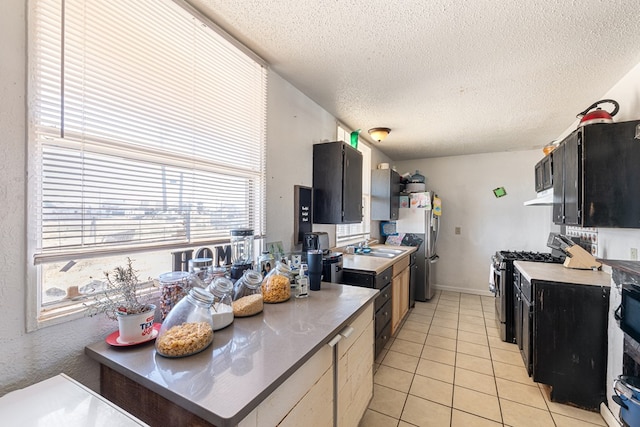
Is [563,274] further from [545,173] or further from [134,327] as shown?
[134,327]

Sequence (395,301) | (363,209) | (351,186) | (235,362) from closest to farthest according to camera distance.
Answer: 1. (235,362)
2. (351,186)
3. (395,301)
4. (363,209)

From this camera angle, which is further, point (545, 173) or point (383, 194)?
point (383, 194)

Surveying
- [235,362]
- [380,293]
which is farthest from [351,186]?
[235,362]

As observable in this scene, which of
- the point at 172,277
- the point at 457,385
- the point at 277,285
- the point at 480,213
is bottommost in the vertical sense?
the point at 457,385

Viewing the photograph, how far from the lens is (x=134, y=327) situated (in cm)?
102

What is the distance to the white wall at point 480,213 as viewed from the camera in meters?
4.41

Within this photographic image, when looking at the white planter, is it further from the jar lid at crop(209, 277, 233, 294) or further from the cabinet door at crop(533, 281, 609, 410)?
the cabinet door at crop(533, 281, 609, 410)

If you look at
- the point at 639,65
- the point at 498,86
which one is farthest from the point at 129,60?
the point at 639,65

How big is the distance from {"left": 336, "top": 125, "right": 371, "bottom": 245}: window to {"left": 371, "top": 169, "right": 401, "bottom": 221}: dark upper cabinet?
82 mm

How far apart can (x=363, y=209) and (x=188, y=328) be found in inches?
127

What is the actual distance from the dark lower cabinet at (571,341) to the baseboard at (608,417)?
0.03m

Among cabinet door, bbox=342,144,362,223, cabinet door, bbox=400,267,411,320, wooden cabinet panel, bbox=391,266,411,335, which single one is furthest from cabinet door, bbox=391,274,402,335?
cabinet door, bbox=342,144,362,223

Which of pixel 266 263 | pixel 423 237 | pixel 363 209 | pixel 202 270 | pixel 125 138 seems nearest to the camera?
pixel 125 138

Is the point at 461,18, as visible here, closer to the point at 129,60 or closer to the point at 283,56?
the point at 283,56
